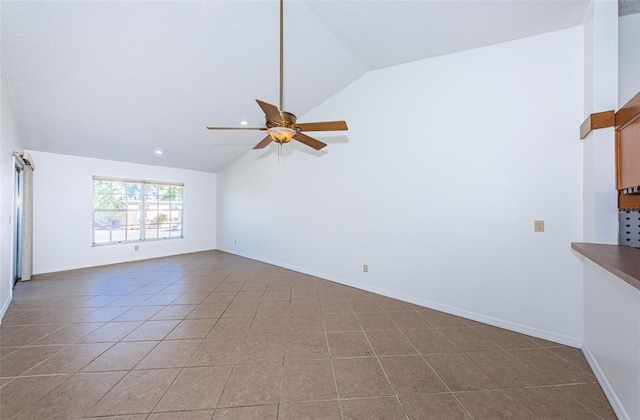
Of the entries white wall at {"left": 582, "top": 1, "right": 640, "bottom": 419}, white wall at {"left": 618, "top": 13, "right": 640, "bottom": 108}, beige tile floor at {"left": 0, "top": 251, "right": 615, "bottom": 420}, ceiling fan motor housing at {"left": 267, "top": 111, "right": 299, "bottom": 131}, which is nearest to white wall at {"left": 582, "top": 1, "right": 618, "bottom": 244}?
white wall at {"left": 582, "top": 1, "right": 640, "bottom": 419}

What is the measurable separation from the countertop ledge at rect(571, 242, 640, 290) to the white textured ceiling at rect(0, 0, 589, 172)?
2.12m

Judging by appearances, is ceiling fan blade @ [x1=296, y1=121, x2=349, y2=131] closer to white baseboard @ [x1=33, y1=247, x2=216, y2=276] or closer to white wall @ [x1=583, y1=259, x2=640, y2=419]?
white wall @ [x1=583, y1=259, x2=640, y2=419]

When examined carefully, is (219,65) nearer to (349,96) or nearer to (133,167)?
(349,96)

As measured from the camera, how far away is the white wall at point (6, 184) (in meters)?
2.68

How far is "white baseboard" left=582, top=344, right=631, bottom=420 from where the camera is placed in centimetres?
147

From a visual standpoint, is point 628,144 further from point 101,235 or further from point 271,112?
point 101,235

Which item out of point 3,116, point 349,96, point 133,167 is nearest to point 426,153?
point 349,96

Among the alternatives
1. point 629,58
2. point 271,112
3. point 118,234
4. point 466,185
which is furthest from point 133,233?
point 629,58

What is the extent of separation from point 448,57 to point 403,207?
1971mm

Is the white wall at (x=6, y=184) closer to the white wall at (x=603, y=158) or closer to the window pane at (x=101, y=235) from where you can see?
the window pane at (x=101, y=235)

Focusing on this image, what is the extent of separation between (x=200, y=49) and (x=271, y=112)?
1.74m

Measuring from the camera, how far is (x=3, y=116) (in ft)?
8.80

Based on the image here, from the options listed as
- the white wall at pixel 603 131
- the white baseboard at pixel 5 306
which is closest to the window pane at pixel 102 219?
the white baseboard at pixel 5 306

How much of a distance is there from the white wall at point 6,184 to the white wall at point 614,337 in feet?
18.7
